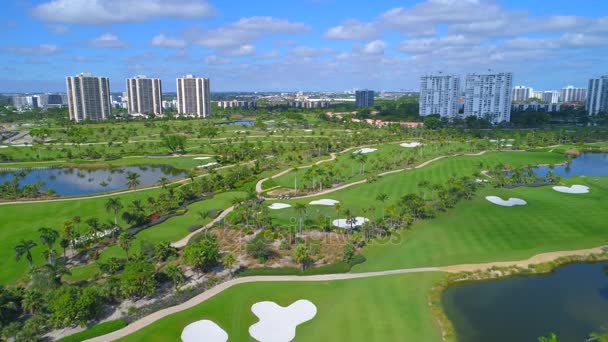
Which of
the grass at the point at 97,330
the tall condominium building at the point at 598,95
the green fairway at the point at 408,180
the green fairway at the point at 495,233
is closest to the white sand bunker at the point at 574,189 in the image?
the green fairway at the point at 495,233

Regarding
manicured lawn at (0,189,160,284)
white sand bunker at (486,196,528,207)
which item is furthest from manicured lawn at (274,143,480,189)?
manicured lawn at (0,189,160,284)

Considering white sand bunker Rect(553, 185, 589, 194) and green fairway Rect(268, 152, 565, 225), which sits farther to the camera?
white sand bunker Rect(553, 185, 589, 194)

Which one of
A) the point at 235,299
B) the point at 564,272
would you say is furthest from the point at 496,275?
the point at 235,299

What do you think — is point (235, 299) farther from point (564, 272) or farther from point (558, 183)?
point (558, 183)

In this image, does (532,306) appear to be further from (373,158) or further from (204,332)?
(373,158)

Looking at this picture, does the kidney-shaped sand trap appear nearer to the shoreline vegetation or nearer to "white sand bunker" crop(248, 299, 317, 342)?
the shoreline vegetation

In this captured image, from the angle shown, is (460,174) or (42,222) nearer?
(42,222)
